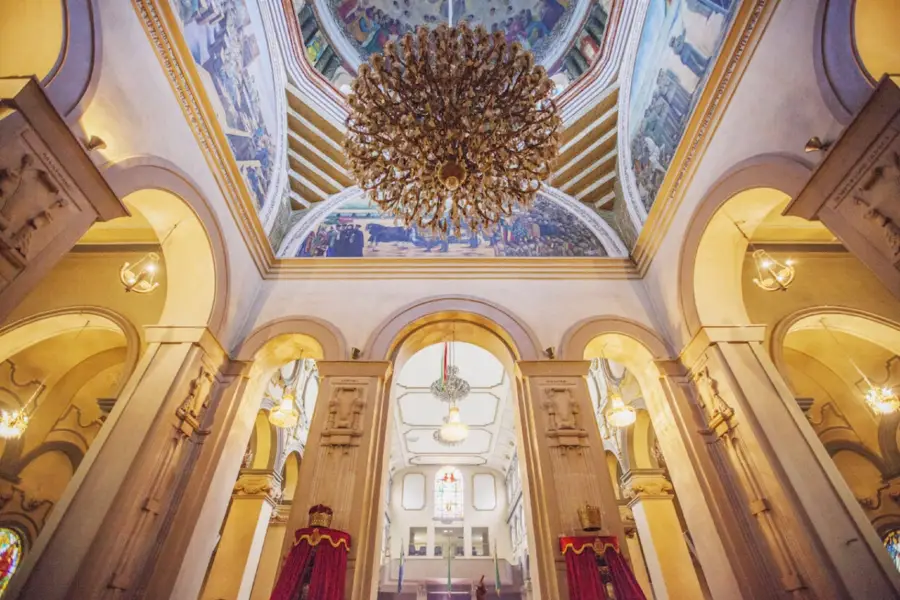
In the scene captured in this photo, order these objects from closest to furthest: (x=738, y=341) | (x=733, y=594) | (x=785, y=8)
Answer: (x=785, y=8), (x=733, y=594), (x=738, y=341)

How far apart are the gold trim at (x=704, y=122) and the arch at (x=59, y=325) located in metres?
8.22

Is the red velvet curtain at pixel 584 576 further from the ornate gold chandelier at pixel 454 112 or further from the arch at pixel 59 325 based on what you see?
the arch at pixel 59 325

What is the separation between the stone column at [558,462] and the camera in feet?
16.2

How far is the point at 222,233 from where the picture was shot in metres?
6.34

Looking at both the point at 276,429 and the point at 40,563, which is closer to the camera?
the point at 40,563

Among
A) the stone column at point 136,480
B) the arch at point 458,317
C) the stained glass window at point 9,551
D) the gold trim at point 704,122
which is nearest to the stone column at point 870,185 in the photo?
the gold trim at point 704,122

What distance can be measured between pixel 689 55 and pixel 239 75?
6.74 metres

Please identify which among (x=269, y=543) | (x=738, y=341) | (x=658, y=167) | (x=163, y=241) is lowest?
(x=269, y=543)

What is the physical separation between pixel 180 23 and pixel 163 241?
9.09ft

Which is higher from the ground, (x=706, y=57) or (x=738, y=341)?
(x=706, y=57)

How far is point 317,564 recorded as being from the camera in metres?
4.30

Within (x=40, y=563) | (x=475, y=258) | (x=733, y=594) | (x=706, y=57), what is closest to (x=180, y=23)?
(x=475, y=258)

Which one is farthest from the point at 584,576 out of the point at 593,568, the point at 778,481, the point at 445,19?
the point at 445,19

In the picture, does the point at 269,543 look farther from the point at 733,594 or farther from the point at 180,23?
the point at 180,23
